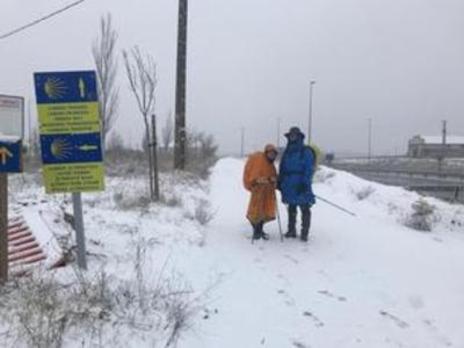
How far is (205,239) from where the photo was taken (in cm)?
1104

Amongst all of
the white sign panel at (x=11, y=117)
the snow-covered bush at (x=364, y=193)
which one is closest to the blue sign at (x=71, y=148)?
the white sign panel at (x=11, y=117)

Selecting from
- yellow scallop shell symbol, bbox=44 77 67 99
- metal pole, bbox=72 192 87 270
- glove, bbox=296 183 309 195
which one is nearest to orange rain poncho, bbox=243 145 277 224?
glove, bbox=296 183 309 195

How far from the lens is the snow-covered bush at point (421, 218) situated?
1405cm

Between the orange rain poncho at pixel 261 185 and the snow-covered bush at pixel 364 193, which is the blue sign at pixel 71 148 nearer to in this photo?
the orange rain poncho at pixel 261 185

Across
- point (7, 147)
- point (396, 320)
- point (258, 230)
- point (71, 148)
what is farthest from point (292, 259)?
A: point (7, 147)

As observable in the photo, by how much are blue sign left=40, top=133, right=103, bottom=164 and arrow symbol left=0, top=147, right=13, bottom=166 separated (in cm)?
71

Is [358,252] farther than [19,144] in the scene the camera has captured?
Yes

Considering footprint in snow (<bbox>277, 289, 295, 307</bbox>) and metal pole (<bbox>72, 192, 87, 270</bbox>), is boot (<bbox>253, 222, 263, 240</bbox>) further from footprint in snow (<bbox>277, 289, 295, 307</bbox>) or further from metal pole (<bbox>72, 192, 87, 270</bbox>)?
metal pole (<bbox>72, 192, 87, 270</bbox>)

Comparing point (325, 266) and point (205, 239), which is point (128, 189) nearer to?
point (205, 239)

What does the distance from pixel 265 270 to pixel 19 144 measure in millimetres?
3861

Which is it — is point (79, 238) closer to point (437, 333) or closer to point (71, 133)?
point (71, 133)

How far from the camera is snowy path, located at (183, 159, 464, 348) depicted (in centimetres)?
667

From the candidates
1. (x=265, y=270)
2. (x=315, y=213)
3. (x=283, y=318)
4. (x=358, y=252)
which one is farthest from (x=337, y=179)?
(x=283, y=318)

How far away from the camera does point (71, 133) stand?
7.40m
